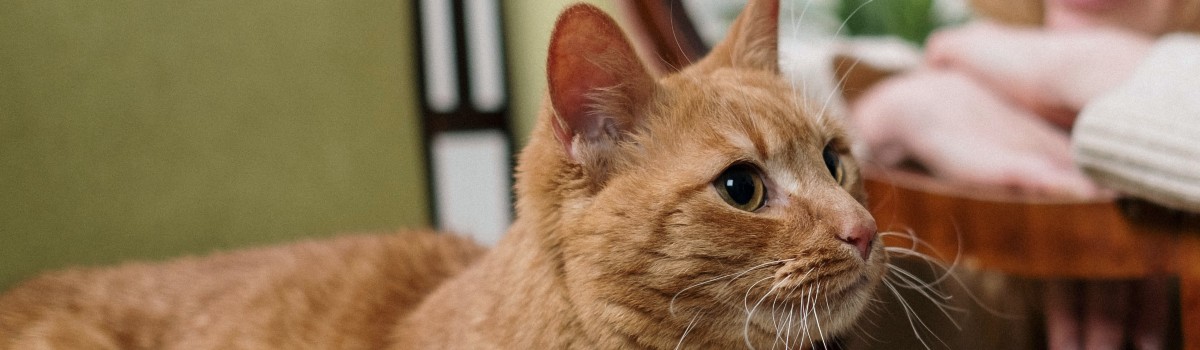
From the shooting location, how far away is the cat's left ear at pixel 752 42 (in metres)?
0.88

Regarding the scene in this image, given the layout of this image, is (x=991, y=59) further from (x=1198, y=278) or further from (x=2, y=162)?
(x=2, y=162)

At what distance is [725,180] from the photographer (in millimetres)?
747

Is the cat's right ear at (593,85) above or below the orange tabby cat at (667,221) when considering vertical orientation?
above

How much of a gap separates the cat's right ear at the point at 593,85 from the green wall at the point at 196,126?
27.6 inches

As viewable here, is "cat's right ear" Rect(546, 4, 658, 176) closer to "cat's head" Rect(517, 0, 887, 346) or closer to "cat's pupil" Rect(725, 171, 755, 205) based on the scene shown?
"cat's head" Rect(517, 0, 887, 346)

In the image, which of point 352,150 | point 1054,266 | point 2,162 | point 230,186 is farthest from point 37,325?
point 1054,266

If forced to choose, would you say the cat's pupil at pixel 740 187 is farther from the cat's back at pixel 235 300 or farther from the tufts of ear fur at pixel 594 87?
the cat's back at pixel 235 300

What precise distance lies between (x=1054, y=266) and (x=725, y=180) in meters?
0.53

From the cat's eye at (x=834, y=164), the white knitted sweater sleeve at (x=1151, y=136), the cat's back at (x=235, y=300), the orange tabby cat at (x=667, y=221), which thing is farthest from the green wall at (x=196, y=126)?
the white knitted sweater sleeve at (x=1151, y=136)

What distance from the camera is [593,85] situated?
73cm

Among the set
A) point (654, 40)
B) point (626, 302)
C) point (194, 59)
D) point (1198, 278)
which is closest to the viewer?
point (626, 302)

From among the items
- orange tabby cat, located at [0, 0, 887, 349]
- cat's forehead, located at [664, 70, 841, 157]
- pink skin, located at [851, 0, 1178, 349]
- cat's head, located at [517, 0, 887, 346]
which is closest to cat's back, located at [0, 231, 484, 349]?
orange tabby cat, located at [0, 0, 887, 349]

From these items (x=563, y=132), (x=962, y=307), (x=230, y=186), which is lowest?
(x=962, y=307)

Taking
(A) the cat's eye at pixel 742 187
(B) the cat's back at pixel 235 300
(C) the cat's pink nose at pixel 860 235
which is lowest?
(B) the cat's back at pixel 235 300
